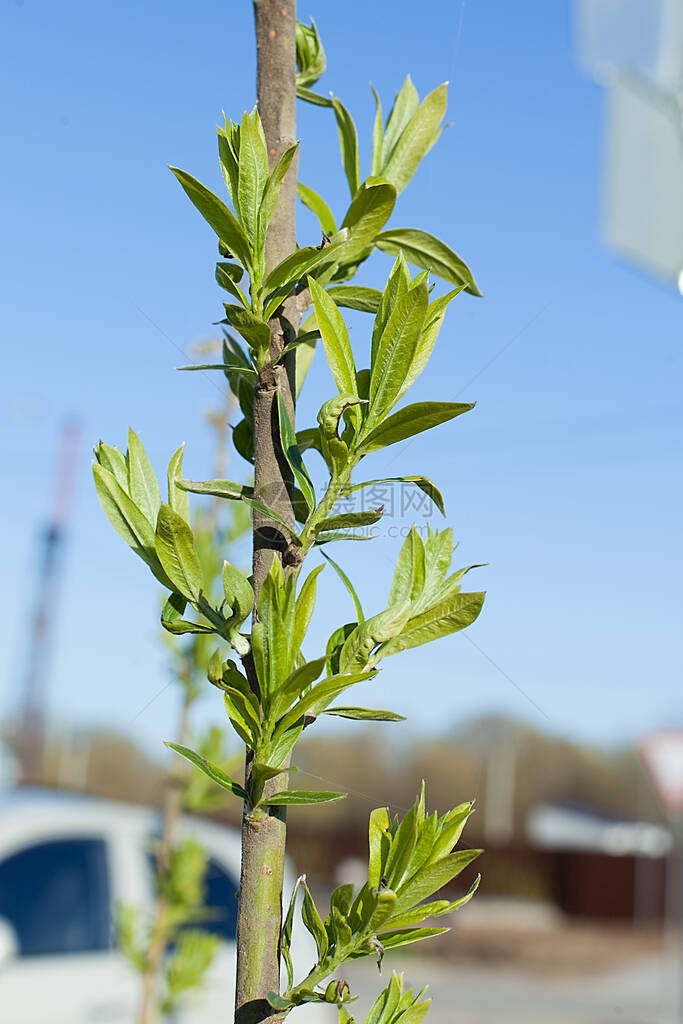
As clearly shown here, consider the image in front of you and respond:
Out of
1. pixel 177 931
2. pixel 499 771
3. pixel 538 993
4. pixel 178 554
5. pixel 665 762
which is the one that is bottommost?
pixel 538 993

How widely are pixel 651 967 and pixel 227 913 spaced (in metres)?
12.6

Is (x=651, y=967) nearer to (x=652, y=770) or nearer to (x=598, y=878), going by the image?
(x=598, y=878)

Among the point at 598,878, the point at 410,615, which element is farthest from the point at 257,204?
the point at 598,878

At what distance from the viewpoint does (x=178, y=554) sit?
24.1 inches

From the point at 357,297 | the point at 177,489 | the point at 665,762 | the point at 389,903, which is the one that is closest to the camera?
the point at 389,903

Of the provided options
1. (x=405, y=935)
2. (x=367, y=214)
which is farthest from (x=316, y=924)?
(x=367, y=214)

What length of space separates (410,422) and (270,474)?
106 millimetres

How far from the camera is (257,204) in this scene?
646 mm

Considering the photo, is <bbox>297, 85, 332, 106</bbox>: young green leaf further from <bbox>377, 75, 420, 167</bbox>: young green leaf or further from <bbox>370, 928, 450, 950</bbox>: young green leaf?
<bbox>370, 928, 450, 950</bbox>: young green leaf

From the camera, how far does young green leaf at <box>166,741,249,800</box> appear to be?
0.58 metres

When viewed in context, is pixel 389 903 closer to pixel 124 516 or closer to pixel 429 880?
pixel 429 880

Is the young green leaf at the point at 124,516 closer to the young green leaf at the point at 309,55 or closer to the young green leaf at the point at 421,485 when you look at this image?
the young green leaf at the point at 421,485

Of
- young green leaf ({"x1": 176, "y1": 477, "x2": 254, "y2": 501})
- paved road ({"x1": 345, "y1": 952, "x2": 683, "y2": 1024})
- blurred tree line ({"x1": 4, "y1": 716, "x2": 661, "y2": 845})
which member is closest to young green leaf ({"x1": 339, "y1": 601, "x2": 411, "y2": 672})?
young green leaf ({"x1": 176, "y1": 477, "x2": 254, "y2": 501})

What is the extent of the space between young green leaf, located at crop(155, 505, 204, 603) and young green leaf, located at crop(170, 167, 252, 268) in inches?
7.6
